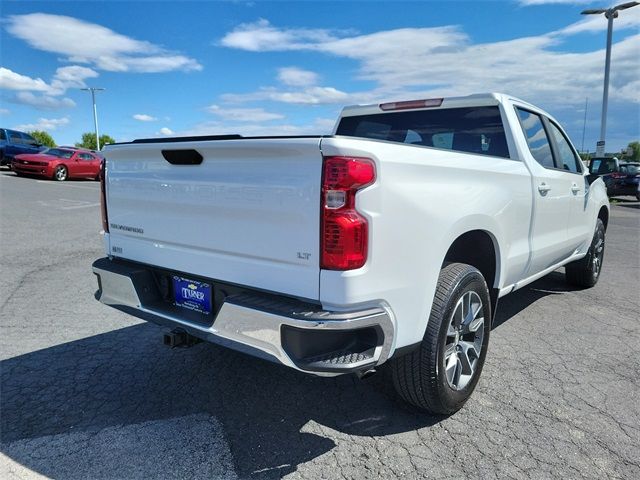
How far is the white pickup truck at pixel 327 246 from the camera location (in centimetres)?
219

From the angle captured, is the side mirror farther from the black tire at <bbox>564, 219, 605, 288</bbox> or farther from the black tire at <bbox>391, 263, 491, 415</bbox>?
the black tire at <bbox>391, 263, 491, 415</bbox>

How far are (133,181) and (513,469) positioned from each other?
106 inches

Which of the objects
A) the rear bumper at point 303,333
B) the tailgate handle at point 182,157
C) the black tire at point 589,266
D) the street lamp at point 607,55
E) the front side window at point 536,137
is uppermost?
the street lamp at point 607,55

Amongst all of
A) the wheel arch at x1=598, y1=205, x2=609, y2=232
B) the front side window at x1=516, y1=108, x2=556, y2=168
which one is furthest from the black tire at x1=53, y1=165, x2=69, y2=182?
the front side window at x1=516, y1=108, x2=556, y2=168

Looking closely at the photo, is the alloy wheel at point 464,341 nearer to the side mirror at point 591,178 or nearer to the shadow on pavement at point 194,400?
the shadow on pavement at point 194,400

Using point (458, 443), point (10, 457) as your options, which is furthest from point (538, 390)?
point (10, 457)

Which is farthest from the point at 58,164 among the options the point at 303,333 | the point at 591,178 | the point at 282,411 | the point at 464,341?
the point at 303,333

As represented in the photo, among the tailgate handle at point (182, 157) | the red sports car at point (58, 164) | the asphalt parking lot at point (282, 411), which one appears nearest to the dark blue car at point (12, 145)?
the red sports car at point (58, 164)

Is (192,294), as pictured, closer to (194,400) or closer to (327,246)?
(194,400)

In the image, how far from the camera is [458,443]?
2.68 metres

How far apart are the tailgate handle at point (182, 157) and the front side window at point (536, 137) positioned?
2.69 m

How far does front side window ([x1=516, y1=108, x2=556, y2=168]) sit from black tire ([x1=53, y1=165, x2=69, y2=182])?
64.8 feet

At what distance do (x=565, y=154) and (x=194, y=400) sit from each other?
4064 millimetres

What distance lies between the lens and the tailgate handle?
8.64 ft
